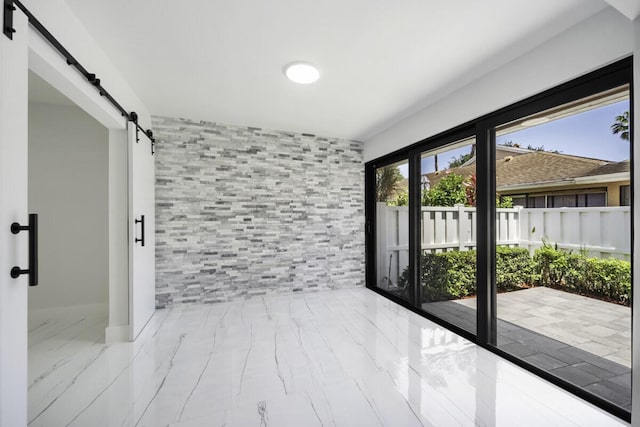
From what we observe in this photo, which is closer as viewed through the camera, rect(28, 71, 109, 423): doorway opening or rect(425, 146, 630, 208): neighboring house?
rect(425, 146, 630, 208): neighboring house

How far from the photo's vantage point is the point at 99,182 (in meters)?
3.55

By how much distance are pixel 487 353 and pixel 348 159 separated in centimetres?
308

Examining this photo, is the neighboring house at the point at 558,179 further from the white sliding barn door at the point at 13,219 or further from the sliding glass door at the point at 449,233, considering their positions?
the white sliding barn door at the point at 13,219

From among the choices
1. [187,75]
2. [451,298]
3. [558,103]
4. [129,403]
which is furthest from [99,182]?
[558,103]

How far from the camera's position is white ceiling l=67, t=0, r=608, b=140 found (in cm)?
173

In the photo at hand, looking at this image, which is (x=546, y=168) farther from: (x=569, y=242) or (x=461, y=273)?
(x=461, y=273)

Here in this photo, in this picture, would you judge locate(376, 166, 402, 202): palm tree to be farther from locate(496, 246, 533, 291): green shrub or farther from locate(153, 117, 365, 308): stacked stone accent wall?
locate(496, 246, 533, 291): green shrub

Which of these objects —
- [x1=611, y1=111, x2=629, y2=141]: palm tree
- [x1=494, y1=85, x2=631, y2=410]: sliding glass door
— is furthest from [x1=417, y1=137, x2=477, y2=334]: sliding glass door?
[x1=611, y1=111, x2=629, y2=141]: palm tree

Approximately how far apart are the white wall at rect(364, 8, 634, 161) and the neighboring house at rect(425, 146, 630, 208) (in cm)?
43

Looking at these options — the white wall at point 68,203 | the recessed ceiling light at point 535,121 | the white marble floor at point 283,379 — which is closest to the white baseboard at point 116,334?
the white marble floor at point 283,379

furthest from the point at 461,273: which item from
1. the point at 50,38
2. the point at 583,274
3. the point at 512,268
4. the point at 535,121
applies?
the point at 50,38

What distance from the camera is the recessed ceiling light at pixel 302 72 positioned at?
2.36 meters

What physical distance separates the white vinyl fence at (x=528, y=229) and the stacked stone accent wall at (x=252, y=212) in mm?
907

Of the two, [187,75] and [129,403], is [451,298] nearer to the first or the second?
[129,403]
